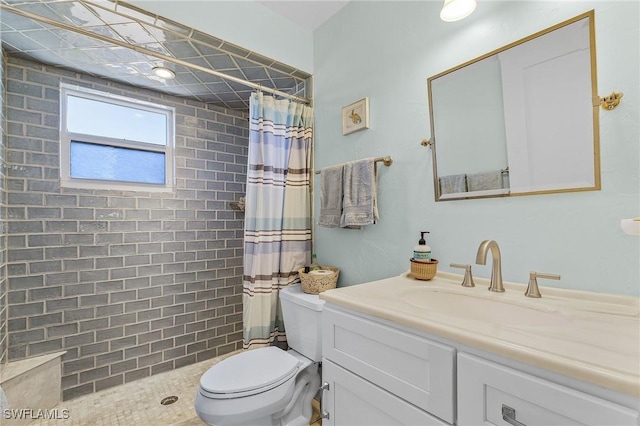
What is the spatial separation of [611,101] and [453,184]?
54 centimetres

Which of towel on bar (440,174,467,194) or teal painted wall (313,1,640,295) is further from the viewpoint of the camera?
towel on bar (440,174,467,194)

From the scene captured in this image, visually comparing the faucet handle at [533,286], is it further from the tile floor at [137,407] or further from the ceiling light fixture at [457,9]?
the tile floor at [137,407]

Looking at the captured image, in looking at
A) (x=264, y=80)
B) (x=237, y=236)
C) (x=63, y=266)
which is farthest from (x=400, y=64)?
(x=63, y=266)

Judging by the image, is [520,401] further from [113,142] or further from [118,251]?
[113,142]

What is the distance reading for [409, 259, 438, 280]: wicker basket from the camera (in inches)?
48.0

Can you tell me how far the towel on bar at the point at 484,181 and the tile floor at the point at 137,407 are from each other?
1.50 metres

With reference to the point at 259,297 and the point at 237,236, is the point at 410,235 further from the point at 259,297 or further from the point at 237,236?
the point at 237,236

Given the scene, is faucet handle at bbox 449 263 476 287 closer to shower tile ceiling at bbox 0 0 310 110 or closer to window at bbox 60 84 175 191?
shower tile ceiling at bbox 0 0 310 110

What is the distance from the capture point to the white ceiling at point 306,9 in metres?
1.75

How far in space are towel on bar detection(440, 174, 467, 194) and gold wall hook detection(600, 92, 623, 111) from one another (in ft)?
1.52

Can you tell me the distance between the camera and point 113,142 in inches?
80.9

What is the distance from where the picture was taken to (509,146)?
42.9 inches

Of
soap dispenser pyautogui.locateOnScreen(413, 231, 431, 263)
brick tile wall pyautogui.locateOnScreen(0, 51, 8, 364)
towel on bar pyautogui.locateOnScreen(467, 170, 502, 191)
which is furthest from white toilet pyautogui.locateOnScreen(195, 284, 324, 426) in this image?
brick tile wall pyautogui.locateOnScreen(0, 51, 8, 364)

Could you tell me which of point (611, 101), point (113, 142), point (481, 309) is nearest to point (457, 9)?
point (611, 101)
